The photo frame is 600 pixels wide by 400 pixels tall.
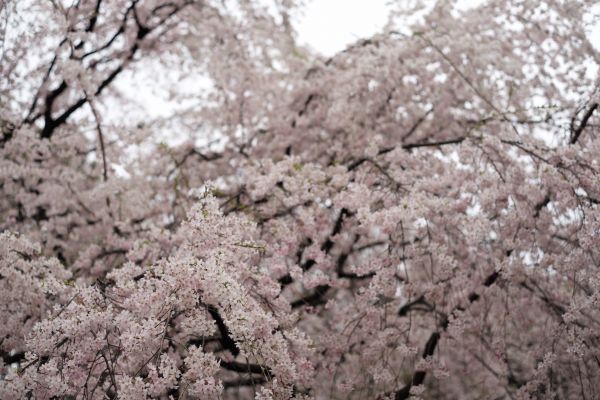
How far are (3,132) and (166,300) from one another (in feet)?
14.4

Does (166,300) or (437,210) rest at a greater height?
(437,210)

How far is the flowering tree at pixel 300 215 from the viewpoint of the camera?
297 cm

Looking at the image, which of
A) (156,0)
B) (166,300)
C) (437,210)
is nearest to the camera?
(166,300)

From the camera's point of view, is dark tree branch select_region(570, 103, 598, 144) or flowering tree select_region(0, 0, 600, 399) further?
dark tree branch select_region(570, 103, 598, 144)

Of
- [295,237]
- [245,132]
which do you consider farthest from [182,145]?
[295,237]

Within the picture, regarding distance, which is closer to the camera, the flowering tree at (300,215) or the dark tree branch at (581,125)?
the flowering tree at (300,215)

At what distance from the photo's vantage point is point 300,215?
4570 mm

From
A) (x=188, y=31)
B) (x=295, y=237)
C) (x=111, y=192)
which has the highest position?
(x=188, y=31)

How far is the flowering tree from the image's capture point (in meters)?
2.97

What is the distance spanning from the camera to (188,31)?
8266 mm

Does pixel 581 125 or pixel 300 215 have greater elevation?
pixel 581 125

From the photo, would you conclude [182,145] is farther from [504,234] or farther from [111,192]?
[504,234]

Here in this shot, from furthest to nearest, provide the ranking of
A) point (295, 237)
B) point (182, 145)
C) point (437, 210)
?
point (182, 145) < point (295, 237) < point (437, 210)

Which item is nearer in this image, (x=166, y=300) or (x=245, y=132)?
(x=166, y=300)
